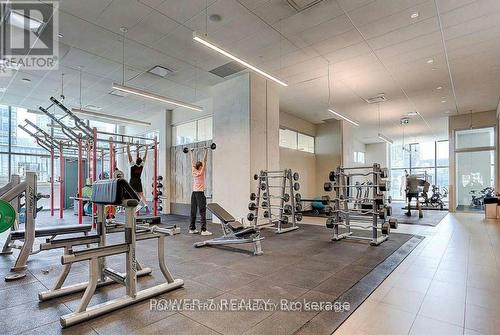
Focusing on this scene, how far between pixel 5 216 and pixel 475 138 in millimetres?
13507

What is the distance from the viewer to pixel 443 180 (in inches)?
615

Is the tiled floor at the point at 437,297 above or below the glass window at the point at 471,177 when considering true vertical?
below

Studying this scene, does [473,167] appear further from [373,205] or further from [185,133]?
[185,133]

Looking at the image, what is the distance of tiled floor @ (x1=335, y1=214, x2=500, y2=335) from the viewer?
202cm

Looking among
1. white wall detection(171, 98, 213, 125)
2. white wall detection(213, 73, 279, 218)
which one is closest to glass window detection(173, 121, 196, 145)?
white wall detection(171, 98, 213, 125)

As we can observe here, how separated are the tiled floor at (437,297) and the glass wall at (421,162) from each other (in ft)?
40.2

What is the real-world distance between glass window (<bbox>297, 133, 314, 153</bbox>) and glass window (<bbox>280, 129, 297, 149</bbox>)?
303 mm

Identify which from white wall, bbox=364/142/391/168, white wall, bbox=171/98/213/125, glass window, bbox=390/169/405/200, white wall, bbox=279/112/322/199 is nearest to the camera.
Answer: white wall, bbox=171/98/213/125

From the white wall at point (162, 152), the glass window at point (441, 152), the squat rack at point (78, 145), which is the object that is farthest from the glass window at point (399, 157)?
the squat rack at point (78, 145)

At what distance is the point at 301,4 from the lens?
3965mm

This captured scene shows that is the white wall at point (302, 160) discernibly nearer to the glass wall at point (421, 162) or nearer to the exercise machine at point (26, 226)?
the glass wall at point (421, 162)

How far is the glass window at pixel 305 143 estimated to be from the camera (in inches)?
431

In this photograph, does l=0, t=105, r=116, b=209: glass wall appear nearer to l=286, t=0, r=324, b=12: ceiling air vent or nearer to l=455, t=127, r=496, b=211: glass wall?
l=286, t=0, r=324, b=12: ceiling air vent

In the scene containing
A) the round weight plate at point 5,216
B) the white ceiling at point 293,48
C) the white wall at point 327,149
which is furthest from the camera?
the white wall at point 327,149
